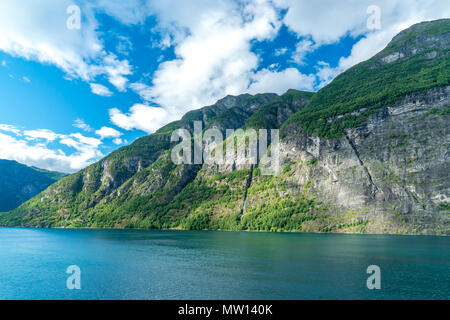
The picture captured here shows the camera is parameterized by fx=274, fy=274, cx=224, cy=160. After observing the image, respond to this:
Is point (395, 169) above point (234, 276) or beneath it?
above

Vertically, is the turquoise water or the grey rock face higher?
the grey rock face

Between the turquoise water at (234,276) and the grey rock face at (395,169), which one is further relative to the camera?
the grey rock face at (395,169)

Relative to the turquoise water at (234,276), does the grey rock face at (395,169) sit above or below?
above

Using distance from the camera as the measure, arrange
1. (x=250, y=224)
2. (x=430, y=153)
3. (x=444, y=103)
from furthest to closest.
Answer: (x=250, y=224), (x=444, y=103), (x=430, y=153)

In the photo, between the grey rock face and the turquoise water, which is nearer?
the turquoise water

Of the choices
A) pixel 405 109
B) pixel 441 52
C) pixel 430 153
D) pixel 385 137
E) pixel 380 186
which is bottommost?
pixel 380 186

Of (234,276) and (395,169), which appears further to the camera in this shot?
(395,169)

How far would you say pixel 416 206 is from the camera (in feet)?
408
